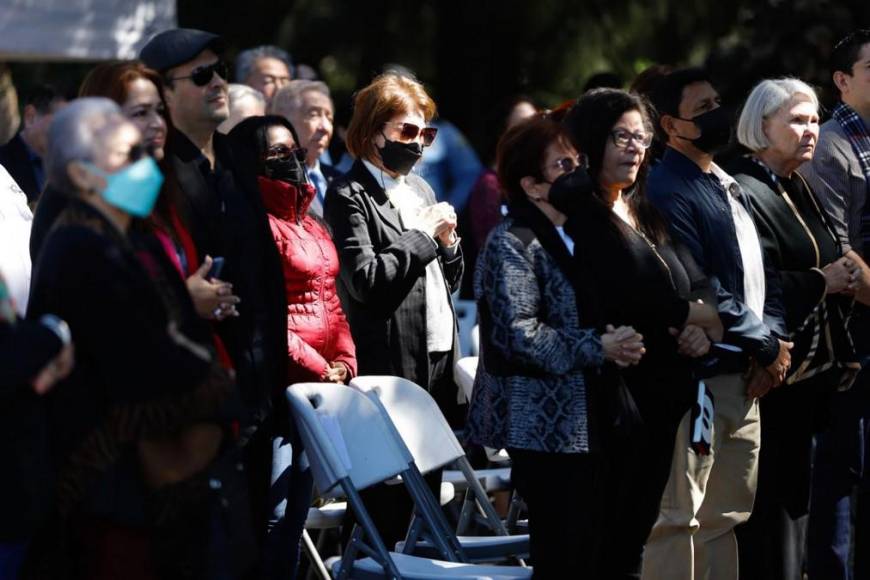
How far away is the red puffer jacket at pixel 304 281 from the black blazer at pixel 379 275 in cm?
19

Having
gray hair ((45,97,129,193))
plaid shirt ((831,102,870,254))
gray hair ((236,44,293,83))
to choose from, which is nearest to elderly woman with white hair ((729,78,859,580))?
plaid shirt ((831,102,870,254))

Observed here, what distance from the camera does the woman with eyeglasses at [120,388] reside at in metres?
3.78

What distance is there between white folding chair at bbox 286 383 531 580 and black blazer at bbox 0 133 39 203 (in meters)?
2.37

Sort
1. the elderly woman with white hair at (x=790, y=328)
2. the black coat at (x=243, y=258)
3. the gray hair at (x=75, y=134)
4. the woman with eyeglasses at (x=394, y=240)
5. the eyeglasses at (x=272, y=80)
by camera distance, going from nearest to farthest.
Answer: the gray hair at (x=75, y=134) → the black coat at (x=243, y=258) → the woman with eyeglasses at (x=394, y=240) → the elderly woman with white hair at (x=790, y=328) → the eyeglasses at (x=272, y=80)

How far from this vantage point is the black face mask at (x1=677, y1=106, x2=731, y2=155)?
19.7 ft

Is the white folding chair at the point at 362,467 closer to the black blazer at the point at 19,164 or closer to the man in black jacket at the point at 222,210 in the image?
the man in black jacket at the point at 222,210

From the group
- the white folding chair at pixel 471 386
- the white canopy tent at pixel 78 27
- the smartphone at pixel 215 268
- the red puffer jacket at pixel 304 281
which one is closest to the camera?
the smartphone at pixel 215 268

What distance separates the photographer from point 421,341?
245 inches

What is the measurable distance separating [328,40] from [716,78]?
164 inches

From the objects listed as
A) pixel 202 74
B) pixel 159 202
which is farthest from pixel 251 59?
pixel 159 202

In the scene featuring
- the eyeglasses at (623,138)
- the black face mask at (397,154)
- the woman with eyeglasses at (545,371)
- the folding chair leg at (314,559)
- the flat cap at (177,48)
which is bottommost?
the folding chair leg at (314,559)

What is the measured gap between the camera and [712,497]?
5.96 m

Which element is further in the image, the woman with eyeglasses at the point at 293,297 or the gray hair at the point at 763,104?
the gray hair at the point at 763,104

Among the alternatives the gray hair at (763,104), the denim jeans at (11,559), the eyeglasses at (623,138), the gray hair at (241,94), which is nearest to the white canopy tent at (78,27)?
the gray hair at (241,94)
